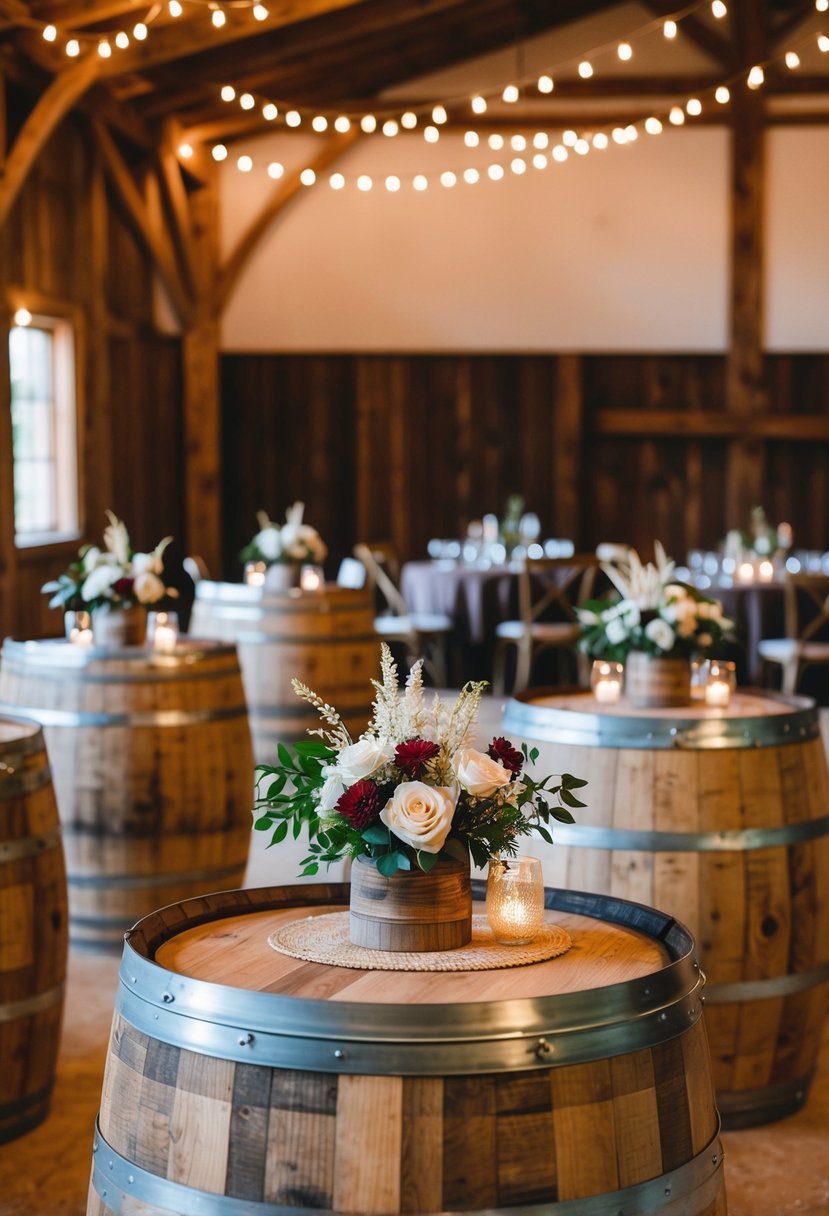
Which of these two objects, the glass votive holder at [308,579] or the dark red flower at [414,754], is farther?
the glass votive holder at [308,579]

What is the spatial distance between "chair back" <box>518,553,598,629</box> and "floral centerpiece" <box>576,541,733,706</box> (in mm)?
4910

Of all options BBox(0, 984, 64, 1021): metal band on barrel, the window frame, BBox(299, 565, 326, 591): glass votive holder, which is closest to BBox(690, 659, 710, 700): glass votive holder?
BBox(0, 984, 64, 1021): metal band on barrel

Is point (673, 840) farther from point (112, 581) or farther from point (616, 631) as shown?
point (112, 581)

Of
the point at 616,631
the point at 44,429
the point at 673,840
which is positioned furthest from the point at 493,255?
the point at 673,840

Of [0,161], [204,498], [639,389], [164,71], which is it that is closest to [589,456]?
[639,389]

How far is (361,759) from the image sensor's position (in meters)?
2.17

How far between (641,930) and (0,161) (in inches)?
300

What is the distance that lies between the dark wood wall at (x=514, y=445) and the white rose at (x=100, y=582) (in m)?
6.96

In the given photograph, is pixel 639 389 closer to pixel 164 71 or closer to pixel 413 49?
pixel 413 49

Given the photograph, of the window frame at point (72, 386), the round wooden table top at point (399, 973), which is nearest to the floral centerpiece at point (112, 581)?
the round wooden table top at point (399, 973)

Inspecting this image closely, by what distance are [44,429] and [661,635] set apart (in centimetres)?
687

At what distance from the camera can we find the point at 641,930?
2.36 meters

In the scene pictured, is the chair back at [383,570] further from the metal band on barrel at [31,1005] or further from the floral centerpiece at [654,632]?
the metal band on barrel at [31,1005]

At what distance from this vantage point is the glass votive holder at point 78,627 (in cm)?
523
